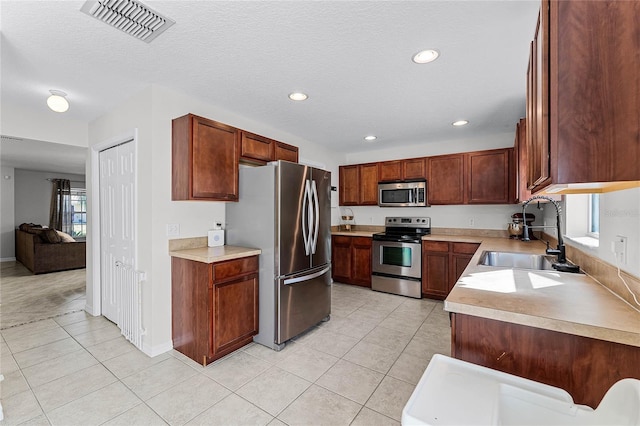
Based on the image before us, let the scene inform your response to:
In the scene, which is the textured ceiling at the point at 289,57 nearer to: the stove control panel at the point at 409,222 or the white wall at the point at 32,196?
the stove control panel at the point at 409,222

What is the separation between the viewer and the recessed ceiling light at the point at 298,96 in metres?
2.70

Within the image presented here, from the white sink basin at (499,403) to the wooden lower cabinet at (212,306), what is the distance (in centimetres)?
184

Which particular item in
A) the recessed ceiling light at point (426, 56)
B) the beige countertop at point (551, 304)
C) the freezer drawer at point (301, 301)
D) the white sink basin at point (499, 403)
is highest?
the recessed ceiling light at point (426, 56)

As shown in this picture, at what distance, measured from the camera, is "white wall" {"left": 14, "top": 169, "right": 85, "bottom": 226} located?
23.6 feet

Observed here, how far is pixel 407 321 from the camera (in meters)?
3.23

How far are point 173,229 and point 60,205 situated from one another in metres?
7.76

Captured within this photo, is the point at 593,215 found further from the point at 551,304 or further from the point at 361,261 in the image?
the point at 361,261

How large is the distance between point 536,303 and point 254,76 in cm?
240

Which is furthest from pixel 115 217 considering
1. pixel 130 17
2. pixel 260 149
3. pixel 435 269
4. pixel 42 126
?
pixel 435 269

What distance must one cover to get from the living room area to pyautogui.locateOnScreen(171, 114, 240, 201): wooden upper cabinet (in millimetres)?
2462

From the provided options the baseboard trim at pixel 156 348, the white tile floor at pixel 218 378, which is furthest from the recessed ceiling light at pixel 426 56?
the baseboard trim at pixel 156 348

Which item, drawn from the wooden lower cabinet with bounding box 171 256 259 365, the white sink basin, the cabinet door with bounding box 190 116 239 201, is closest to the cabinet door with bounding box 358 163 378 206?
the cabinet door with bounding box 190 116 239 201

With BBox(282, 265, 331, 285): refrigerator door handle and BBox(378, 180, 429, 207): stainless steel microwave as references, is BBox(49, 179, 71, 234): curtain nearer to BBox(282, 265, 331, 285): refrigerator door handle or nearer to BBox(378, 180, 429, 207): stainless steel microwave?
BBox(282, 265, 331, 285): refrigerator door handle

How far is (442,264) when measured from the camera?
12.9 feet
